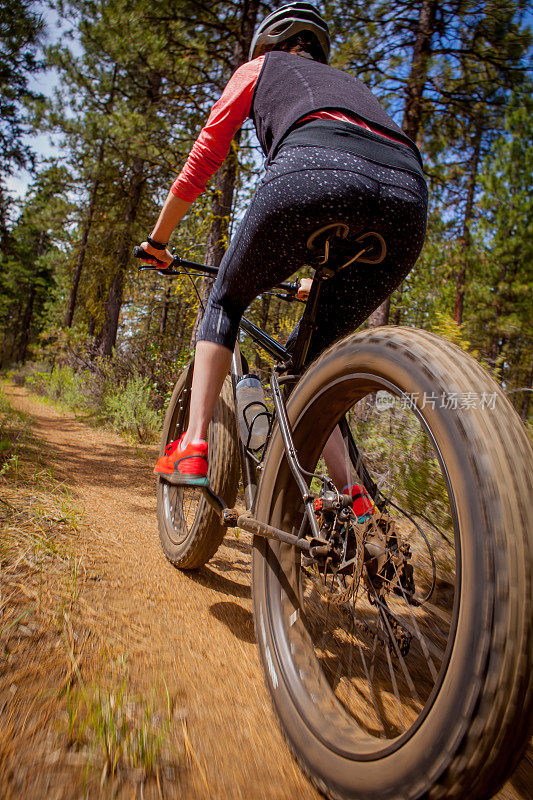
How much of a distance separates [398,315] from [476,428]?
13.8 metres

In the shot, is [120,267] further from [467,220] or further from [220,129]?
[220,129]

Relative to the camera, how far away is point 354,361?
1142mm

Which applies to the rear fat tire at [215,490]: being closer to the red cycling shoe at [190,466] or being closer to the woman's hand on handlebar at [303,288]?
the red cycling shoe at [190,466]

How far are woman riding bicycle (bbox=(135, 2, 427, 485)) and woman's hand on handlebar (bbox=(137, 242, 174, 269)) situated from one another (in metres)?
0.10

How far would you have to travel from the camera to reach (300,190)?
4.14ft

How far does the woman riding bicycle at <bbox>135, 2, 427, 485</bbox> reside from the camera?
126 centimetres

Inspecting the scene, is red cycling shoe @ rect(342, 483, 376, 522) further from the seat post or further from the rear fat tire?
the rear fat tire

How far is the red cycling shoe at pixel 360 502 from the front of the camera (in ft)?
4.37

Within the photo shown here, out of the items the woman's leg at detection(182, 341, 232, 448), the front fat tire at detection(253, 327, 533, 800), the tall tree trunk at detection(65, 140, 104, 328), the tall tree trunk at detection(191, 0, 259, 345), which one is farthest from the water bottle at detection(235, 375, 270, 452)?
the tall tree trunk at detection(65, 140, 104, 328)

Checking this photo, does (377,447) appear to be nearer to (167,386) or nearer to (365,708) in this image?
(365,708)

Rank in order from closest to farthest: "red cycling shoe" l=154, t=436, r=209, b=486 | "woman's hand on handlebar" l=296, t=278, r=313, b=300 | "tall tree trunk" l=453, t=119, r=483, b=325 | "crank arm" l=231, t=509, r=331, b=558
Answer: "crank arm" l=231, t=509, r=331, b=558 → "red cycling shoe" l=154, t=436, r=209, b=486 → "woman's hand on handlebar" l=296, t=278, r=313, b=300 → "tall tree trunk" l=453, t=119, r=483, b=325

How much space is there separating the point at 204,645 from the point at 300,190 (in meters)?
1.49

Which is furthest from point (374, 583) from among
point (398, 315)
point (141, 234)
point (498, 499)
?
point (398, 315)

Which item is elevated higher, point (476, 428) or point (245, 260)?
point (245, 260)
